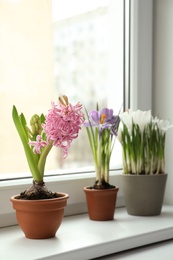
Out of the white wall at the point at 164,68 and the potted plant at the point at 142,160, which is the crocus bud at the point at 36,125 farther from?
the white wall at the point at 164,68

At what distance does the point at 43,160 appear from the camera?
922 mm

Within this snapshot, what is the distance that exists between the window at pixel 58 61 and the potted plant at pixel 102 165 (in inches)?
6.8

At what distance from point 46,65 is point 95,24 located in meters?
0.24

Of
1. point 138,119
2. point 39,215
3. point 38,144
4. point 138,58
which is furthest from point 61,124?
point 138,58

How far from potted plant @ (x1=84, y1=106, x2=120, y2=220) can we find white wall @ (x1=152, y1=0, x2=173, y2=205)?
283mm

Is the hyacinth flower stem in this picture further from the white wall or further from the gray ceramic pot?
the white wall

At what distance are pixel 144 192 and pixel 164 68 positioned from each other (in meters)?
0.41

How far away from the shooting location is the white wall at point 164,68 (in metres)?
1.32

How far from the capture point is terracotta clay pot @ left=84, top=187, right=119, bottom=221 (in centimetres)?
106

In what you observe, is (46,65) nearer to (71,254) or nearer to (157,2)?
(157,2)

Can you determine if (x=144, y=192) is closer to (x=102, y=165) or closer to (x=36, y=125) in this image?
(x=102, y=165)

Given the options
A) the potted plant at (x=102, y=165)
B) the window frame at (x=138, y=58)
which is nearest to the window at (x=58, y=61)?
the window frame at (x=138, y=58)

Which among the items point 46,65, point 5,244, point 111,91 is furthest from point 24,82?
point 5,244

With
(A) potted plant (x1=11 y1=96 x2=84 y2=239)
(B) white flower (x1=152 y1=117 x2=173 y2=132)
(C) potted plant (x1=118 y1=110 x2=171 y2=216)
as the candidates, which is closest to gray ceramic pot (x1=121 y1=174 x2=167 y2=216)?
(C) potted plant (x1=118 y1=110 x2=171 y2=216)
